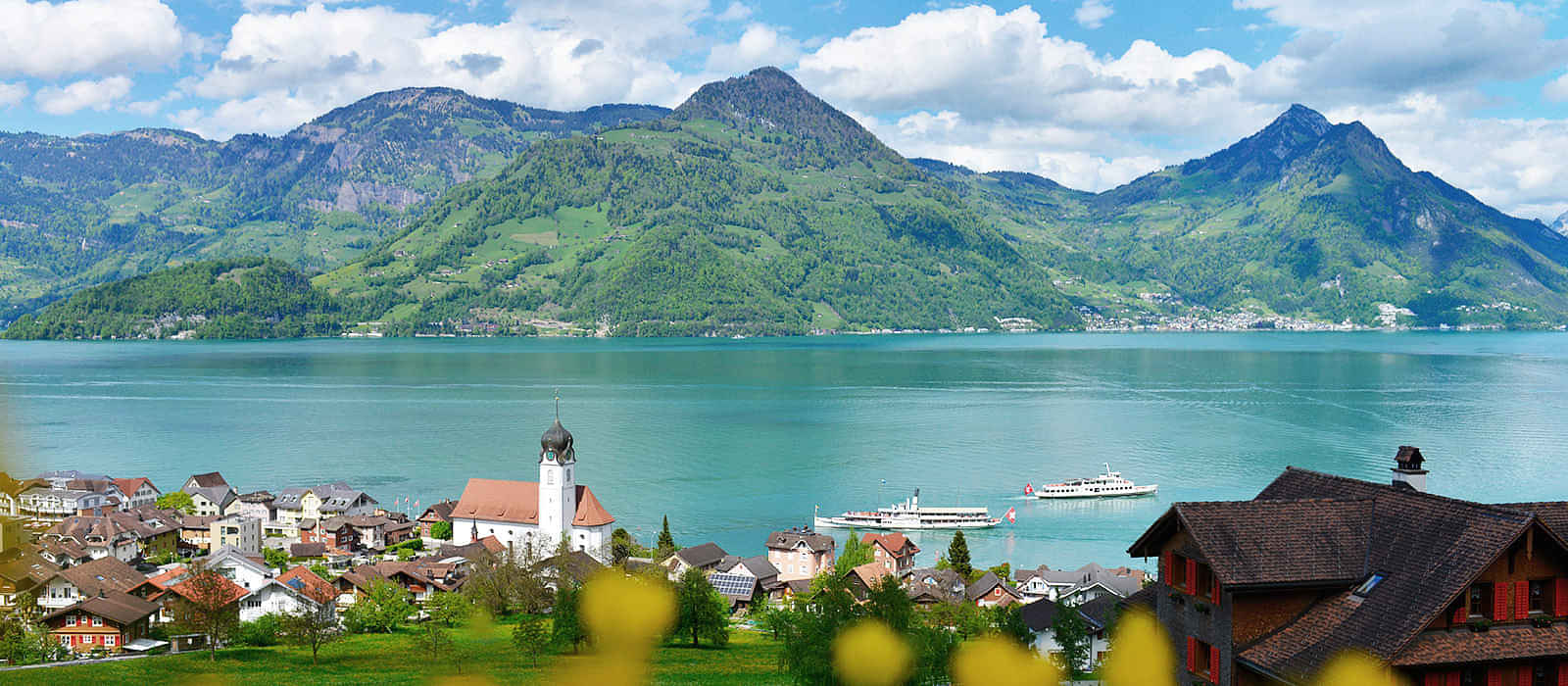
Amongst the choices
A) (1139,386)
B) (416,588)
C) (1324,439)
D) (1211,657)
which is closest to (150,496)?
(416,588)

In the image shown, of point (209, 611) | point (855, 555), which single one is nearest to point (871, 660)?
point (209, 611)

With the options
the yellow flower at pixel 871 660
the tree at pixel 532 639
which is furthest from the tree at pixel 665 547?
the yellow flower at pixel 871 660

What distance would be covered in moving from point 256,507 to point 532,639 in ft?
168

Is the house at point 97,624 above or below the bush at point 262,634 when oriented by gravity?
above

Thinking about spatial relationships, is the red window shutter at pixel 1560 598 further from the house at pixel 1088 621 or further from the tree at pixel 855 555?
the tree at pixel 855 555

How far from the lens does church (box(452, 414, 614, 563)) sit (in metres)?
66.5

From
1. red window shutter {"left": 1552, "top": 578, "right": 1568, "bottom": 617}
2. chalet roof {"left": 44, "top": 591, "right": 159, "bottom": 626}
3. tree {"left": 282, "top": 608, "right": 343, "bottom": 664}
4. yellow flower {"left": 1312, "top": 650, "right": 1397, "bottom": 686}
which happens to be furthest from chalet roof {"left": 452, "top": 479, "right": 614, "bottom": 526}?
red window shutter {"left": 1552, "top": 578, "right": 1568, "bottom": 617}

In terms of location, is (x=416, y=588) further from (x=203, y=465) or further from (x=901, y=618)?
(x=203, y=465)

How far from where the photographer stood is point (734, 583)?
195 feet

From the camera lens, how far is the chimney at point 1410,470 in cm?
2052

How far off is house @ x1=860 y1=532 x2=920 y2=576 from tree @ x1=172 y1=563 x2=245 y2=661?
3401 centimetres

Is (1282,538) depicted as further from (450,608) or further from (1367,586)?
(450,608)

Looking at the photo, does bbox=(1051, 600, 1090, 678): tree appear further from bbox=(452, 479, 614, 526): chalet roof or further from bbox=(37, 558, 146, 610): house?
bbox=(452, 479, 614, 526): chalet roof

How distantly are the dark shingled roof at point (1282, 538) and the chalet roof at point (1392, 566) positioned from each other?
0.10ft
